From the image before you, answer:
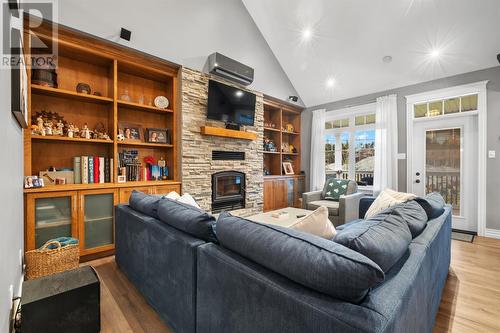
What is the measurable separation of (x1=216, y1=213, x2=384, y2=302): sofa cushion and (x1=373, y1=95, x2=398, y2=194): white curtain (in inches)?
161

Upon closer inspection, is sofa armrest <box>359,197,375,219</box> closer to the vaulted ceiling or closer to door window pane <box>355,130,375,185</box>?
door window pane <box>355,130,375,185</box>

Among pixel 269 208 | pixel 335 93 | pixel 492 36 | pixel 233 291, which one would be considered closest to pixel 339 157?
pixel 335 93

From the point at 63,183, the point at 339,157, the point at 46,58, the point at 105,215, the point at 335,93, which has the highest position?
the point at 335,93

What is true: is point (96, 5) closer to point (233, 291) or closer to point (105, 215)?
point (105, 215)

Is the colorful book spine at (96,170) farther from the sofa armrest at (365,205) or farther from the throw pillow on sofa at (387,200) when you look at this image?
the sofa armrest at (365,205)

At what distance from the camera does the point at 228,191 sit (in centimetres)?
416

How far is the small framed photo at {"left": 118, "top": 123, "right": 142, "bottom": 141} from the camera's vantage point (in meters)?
3.25

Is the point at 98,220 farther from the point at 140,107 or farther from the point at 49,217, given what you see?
the point at 140,107

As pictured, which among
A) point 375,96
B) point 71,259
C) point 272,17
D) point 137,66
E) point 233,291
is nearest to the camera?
point 233,291

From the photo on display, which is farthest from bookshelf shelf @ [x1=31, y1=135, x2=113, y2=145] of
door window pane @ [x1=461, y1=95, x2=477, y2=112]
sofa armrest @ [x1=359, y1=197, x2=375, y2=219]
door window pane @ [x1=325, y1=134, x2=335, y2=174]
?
door window pane @ [x1=461, y1=95, x2=477, y2=112]

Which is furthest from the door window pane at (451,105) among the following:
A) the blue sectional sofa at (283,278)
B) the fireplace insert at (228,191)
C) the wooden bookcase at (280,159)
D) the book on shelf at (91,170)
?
the book on shelf at (91,170)

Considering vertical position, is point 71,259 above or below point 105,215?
below

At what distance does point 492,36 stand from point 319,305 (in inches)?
181

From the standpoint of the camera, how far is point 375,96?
15.3 ft
